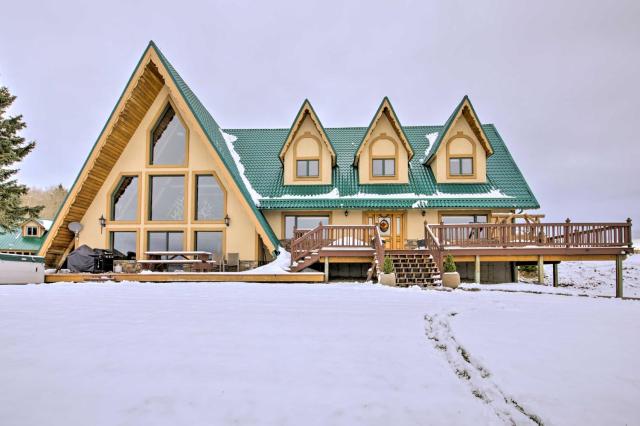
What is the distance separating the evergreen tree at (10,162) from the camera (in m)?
22.3

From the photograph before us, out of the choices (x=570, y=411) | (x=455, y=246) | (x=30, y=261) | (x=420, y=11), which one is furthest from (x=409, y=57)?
(x=570, y=411)

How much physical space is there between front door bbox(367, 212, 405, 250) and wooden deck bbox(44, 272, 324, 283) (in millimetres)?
5459

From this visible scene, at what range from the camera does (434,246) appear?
13523 mm

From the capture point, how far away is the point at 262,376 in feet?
11.2

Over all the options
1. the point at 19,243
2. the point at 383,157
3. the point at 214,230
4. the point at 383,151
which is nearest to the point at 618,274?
the point at 383,157

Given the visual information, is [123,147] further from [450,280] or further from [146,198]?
[450,280]

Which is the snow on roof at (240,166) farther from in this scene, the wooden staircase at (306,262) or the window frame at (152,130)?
the wooden staircase at (306,262)

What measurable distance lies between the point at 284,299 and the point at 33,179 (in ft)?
539

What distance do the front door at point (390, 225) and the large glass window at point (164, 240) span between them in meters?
8.35

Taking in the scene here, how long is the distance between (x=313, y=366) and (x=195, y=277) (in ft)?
A: 31.5

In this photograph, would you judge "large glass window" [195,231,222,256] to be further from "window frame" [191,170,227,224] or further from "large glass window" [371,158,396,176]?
"large glass window" [371,158,396,176]

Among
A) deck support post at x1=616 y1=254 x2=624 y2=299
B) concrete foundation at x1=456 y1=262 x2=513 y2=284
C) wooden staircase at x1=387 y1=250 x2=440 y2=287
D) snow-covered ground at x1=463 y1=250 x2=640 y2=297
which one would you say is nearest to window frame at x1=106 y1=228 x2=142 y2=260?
wooden staircase at x1=387 y1=250 x2=440 y2=287

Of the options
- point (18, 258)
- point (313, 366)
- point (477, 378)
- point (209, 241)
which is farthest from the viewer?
point (209, 241)

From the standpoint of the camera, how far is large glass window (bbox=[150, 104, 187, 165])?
16.2 meters
